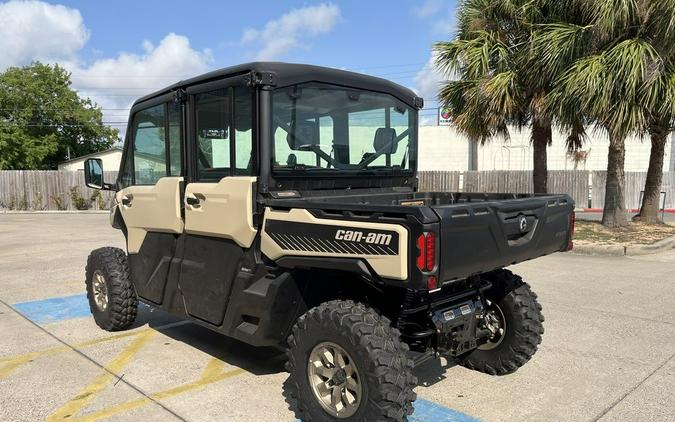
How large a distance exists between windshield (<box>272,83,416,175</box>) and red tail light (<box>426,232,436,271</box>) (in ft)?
4.52

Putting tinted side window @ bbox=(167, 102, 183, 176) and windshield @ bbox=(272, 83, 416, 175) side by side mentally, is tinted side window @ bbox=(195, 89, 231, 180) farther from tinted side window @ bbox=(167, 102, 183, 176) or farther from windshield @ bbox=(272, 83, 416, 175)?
windshield @ bbox=(272, 83, 416, 175)

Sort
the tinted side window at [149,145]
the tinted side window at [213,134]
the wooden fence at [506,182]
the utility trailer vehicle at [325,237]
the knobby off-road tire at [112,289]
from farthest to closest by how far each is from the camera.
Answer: the wooden fence at [506,182]
the knobby off-road tire at [112,289]
the tinted side window at [149,145]
the tinted side window at [213,134]
the utility trailer vehicle at [325,237]

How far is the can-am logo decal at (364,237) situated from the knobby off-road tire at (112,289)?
9.76 ft

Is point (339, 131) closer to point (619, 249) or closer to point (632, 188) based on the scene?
point (619, 249)

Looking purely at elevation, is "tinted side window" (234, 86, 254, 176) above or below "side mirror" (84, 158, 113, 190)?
above

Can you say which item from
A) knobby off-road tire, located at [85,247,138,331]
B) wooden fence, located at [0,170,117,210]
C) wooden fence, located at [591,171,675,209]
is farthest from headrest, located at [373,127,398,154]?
wooden fence, located at [0,170,117,210]

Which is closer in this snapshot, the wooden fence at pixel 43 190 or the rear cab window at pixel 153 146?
the rear cab window at pixel 153 146

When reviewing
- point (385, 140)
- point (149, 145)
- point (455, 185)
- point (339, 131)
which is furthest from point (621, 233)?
point (455, 185)

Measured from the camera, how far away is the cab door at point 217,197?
3.75 metres

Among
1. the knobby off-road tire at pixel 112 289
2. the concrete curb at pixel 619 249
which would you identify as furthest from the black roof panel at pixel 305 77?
the concrete curb at pixel 619 249

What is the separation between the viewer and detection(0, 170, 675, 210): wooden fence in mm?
21703

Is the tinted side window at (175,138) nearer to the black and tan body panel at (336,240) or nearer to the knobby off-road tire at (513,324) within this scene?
the black and tan body panel at (336,240)

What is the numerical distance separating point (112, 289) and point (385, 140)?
2.93 meters

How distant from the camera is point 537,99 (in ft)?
38.0
